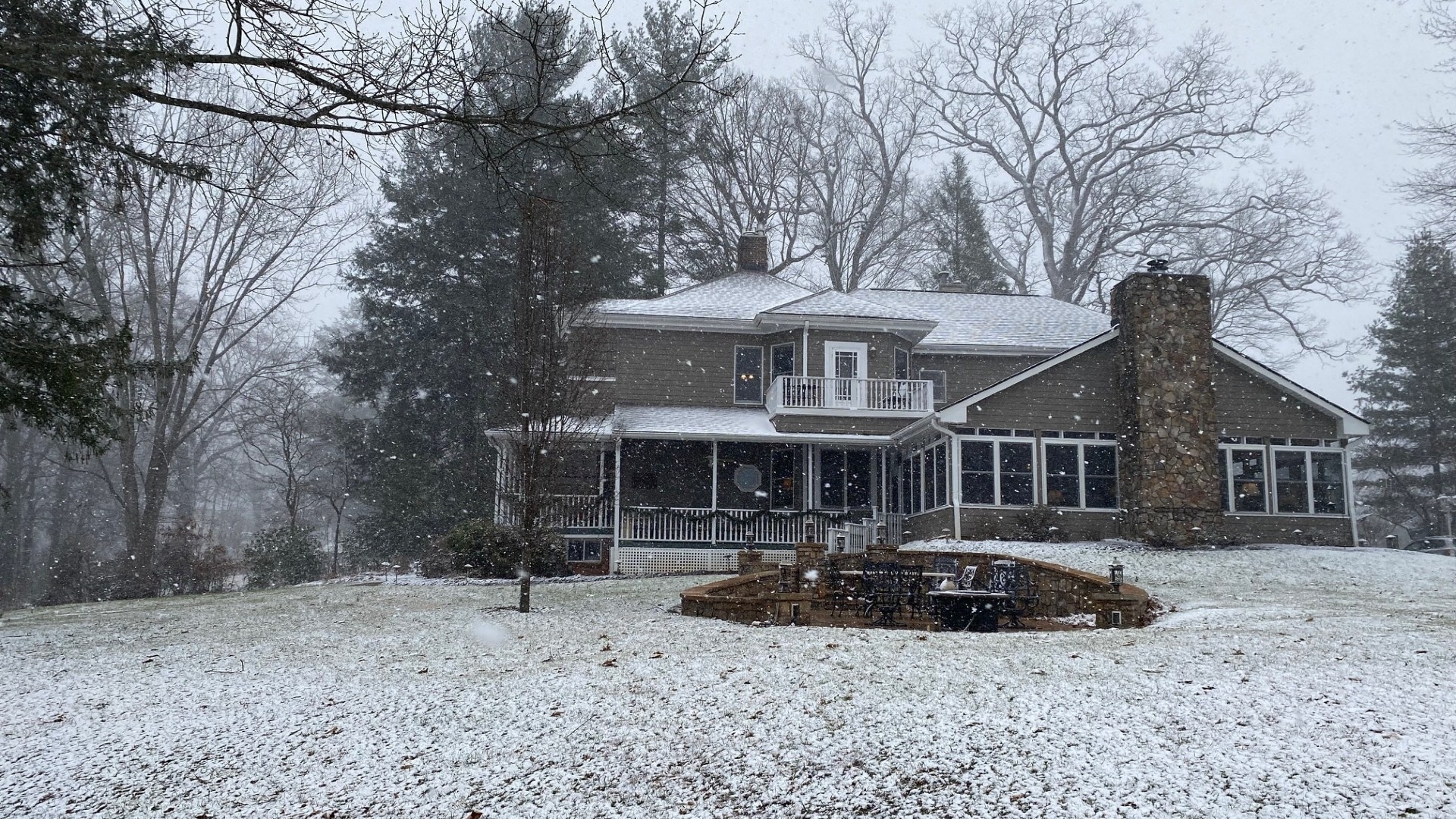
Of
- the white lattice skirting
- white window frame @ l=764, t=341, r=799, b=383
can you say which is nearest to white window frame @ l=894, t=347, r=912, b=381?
white window frame @ l=764, t=341, r=799, b=383

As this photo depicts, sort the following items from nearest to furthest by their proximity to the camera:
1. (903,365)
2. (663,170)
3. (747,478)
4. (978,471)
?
(978,471)
(747,478)
(903,365)
(663,170)

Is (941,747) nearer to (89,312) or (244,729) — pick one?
(244,729)

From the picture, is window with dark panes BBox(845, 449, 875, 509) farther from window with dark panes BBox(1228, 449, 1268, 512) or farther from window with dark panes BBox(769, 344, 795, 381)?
window with dark panes BBox(1228, 449, 1268, 512)

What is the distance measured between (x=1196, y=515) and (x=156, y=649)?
657 inches

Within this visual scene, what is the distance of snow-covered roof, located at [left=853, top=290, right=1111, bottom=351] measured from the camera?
23781 millimetres

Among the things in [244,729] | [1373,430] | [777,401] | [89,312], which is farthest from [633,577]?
[1373,430]

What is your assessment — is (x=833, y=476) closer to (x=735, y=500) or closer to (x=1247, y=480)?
(x=735, y=500)

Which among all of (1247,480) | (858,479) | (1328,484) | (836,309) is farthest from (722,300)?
(1328,484)

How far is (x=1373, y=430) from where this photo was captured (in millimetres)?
34188

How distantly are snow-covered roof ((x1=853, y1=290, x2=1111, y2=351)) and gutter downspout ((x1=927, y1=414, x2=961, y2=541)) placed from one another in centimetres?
472

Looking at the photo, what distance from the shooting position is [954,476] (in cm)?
1862

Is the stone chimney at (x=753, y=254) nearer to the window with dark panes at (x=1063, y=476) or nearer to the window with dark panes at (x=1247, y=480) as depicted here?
the window with dark panes at (x=1063, y=476)

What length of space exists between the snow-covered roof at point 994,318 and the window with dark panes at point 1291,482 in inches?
217

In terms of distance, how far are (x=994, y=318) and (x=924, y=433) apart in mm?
6937
